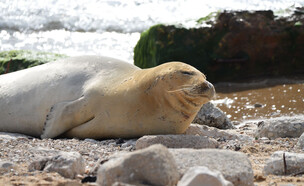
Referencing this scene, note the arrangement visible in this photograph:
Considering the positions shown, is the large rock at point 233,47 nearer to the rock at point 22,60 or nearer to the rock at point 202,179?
the rock at point 22,60

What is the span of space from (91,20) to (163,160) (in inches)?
545

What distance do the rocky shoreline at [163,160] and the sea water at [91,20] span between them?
282 inches

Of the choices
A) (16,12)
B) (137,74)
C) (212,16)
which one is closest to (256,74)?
(212,16)

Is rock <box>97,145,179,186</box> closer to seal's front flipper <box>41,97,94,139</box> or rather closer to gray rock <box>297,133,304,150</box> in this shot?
gray rock <box>297,133,304,150</box>

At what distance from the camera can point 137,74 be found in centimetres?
527

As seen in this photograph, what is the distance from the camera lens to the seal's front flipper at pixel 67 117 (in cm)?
521

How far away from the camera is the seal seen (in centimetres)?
486

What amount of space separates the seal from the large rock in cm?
411

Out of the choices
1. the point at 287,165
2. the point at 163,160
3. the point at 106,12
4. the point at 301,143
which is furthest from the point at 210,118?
the point at 106,12

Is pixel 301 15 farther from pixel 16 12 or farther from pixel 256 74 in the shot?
pixel 16 12

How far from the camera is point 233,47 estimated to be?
980cm

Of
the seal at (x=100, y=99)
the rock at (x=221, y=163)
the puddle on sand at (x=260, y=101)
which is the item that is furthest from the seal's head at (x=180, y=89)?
the puddle on sand at (x=260, y=101)

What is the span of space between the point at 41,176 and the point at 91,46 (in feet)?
33.9

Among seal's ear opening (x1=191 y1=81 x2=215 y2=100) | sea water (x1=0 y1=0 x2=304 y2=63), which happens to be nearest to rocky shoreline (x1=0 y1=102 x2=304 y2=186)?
seal's ear opening (x1=191 y1=81 x2=215 y2=100)
